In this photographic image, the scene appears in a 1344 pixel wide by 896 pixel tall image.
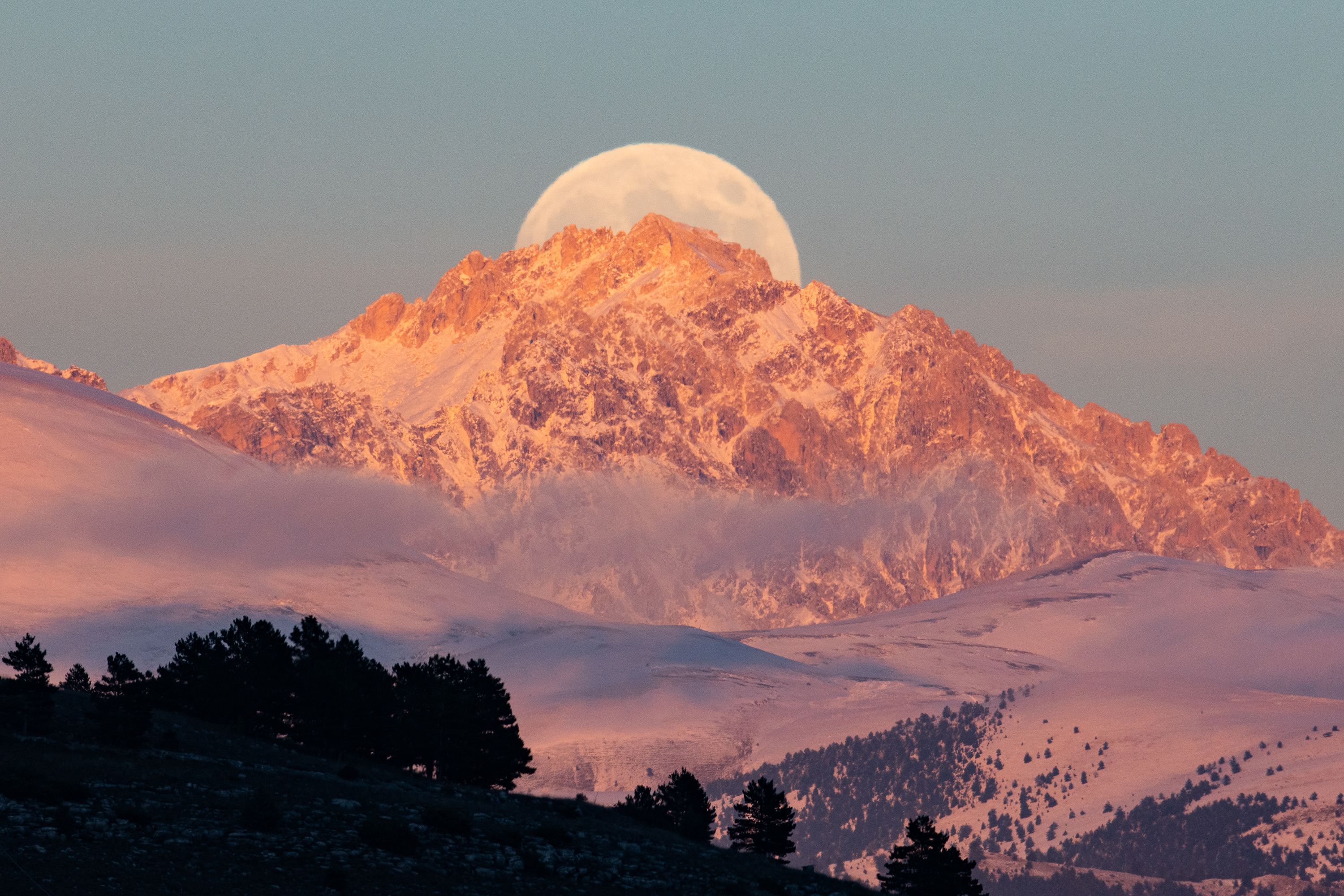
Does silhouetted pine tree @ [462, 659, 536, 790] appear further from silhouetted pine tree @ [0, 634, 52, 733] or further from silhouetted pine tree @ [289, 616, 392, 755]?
silhouetted pine tree @ [0, 634, 52, 733]

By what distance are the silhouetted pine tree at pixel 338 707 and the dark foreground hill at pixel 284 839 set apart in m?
22.6

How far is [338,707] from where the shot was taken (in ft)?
390

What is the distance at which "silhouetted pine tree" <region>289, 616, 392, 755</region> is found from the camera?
119 m

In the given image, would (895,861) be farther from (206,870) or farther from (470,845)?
(206,870)

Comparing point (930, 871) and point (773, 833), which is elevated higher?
point (773, 833)

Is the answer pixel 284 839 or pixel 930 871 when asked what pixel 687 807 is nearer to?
pixel 930 871

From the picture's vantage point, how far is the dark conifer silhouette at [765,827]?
120 metres

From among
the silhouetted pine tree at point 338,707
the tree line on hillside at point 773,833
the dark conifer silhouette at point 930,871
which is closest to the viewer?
the dark conifer silhouette at point 930,871

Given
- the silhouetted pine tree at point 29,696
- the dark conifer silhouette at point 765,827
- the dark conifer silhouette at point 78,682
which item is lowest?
the dark conifer silhouette at point 765,827

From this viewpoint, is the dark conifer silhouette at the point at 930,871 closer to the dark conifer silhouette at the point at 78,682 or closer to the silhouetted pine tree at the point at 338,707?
the silhouetted pine tree at the point at 338,707

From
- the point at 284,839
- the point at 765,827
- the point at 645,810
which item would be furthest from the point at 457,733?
the point at 284,839

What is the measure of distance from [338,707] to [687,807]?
35089 millimetres

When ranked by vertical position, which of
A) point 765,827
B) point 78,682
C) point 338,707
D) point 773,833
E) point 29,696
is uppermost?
point 78,682

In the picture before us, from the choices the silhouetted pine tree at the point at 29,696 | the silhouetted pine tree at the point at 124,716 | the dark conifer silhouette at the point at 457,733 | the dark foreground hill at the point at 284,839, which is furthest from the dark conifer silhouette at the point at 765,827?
the silhouetted pine tree at the point at 29,696
